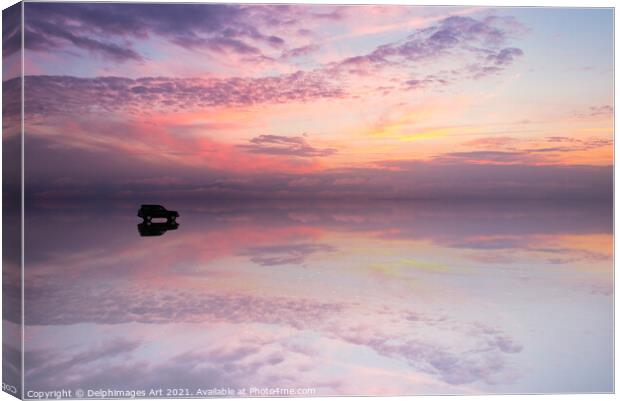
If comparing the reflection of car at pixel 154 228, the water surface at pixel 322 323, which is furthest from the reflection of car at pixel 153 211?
the water surface at pixel 322 323

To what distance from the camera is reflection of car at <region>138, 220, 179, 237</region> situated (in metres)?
10.1

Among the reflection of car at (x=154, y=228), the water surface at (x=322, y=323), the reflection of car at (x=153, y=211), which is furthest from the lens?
the reflection of car at (x=154, y=228)

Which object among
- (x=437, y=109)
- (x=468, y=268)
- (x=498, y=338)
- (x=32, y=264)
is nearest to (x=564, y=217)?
(x=468, y=268)

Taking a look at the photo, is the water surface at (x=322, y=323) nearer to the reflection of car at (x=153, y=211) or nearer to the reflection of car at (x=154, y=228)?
the reflection of car at (x=153, y=211)

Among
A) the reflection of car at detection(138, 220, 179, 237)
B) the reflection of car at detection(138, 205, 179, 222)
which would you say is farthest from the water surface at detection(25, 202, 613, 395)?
the reflection of car at detection(138, 220, 179, 237)

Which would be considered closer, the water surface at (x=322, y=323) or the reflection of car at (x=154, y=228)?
the water surface at (x=322, y=323)

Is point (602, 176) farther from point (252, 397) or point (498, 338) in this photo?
point (252, 397)

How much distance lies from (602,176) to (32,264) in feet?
16.1

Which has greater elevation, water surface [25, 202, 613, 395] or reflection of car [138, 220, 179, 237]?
reflection of car [138, 220, 179, 237]

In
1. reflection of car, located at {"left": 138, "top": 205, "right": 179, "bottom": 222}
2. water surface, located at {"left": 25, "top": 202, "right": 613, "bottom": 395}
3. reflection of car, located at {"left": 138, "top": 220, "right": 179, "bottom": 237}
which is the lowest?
water surface, located at {"left": 25, "top": 202, "right": 613, "bottom": 395}

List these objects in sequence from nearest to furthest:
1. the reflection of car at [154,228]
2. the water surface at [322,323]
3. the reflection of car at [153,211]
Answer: the water surface at [322,323], the reflection of car at [153,211], the reflection of car at [154,228]

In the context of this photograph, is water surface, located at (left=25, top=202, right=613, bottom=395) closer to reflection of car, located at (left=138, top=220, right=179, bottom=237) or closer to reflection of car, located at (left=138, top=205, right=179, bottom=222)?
reflection of car, located at (left=138, top=205, right=179, bottom=222)

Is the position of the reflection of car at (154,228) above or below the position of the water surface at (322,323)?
above

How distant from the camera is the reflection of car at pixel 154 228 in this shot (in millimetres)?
10062
